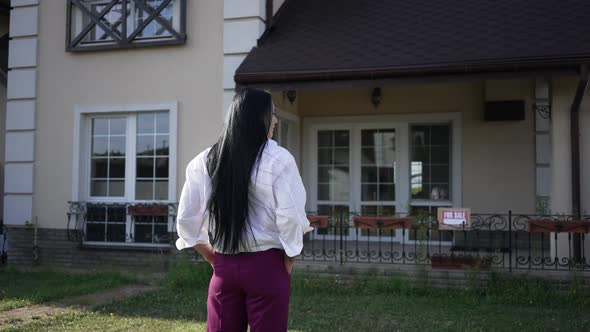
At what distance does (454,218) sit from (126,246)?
4746 millimetres

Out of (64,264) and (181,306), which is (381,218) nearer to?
(181,306)

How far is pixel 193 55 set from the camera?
8.05 meters

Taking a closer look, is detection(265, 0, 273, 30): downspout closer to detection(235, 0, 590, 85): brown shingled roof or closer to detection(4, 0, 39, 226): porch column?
detection(235, 0, 590, 85): brown shingled roof

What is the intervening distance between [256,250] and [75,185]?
269 inches

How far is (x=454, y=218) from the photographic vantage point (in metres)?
6.65

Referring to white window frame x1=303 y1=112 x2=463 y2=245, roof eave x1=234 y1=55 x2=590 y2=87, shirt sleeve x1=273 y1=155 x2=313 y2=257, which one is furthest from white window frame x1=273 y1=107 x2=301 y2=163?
shirt sleeve x1=273 y1=155 x2=313 y2=257

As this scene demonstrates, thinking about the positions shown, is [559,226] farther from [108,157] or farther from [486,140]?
[108,157]

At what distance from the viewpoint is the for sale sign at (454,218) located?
6.59 metres

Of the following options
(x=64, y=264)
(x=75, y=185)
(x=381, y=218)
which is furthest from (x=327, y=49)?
(x=64, y=264)

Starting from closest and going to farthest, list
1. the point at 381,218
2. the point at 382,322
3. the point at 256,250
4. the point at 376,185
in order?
the point at 256,250, the point at 382,322, the point at 381,218, the point at 376,185

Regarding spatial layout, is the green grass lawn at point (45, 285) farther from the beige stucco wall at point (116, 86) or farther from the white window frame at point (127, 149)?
the beige stucco wall at point (116, 86)

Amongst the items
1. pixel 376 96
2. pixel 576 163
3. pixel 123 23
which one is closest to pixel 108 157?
pixel 123 23

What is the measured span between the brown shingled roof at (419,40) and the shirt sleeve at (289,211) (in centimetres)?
455

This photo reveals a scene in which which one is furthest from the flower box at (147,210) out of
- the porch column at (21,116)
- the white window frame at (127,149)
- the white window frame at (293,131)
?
the white window frame at (293,131)
